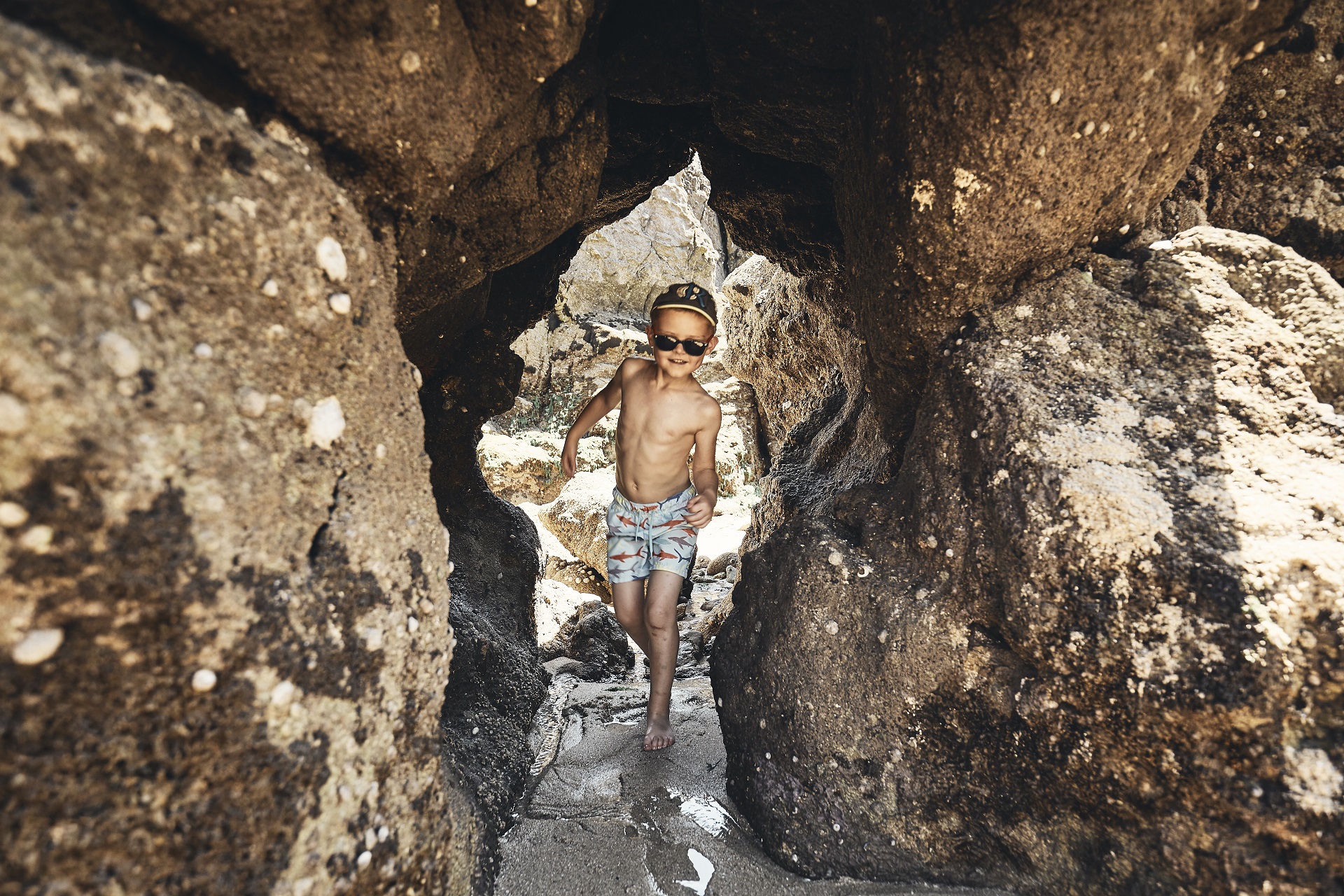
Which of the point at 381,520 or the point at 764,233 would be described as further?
the point at 764,233

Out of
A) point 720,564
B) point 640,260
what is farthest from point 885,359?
point 640,260

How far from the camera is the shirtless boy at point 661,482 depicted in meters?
2.62

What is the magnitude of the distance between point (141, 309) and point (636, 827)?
183 centimetres

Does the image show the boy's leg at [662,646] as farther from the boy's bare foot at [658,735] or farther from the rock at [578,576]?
the rock at [578,576]

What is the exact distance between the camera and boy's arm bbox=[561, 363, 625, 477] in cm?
294

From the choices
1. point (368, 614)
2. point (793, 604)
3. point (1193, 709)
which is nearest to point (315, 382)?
point (368, 614)

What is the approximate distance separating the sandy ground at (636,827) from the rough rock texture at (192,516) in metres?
0.58

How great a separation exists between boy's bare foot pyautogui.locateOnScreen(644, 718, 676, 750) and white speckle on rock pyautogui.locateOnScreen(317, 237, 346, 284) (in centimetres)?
196

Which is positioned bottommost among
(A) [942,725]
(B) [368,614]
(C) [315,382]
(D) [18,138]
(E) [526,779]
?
(E) [526,779]

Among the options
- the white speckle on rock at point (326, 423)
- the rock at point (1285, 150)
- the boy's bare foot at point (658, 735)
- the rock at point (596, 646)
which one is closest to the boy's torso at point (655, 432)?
the boy's bare foot at point (658, 735)

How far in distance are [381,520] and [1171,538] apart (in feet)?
5.44

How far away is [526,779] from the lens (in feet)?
7.82

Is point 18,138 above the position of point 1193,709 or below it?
above

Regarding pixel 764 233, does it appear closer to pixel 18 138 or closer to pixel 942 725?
pixel 942 725
